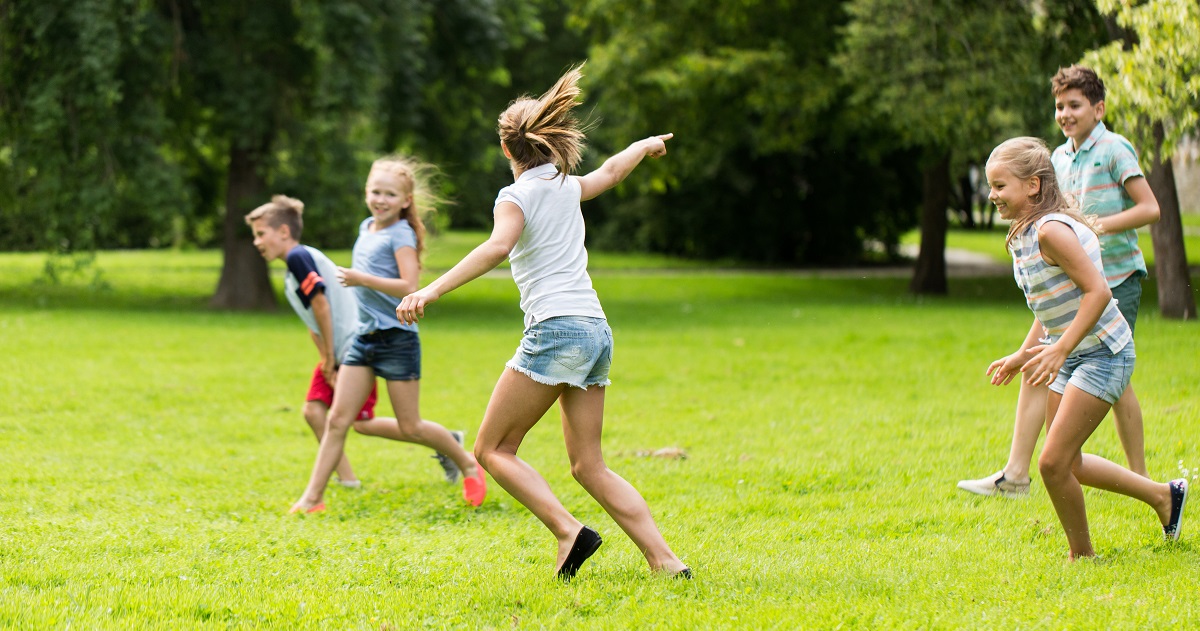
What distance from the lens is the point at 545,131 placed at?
15.1 feet

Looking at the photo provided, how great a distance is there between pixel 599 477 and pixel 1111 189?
3.30 meters

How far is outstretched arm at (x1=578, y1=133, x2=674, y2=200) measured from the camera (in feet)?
15.5

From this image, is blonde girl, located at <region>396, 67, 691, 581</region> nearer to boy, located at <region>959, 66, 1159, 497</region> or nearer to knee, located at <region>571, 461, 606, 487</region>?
knee, located at <region>571, 461, 606, 487</region>

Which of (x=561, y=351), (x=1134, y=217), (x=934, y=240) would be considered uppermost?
(x=1134, y=217)

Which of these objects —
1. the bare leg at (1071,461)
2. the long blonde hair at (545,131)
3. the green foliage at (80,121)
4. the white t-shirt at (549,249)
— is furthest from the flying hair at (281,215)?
the green foliage at (80,121)

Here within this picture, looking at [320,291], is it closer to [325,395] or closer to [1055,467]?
[325,395]

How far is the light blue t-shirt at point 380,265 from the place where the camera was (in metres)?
6.66

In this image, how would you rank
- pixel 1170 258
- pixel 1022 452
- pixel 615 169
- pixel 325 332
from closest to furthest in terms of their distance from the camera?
pixel 615 169 < pixel 1022 452 < pixel 325 332 < pixel 1170 258

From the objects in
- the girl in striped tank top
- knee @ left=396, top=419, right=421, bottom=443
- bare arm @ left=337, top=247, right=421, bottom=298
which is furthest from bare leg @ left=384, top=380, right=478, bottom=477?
the girl in striped tank top

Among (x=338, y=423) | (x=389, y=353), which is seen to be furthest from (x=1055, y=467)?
(x=338, y=423)

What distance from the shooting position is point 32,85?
1888 centimetres

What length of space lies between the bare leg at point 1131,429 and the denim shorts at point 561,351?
10.0ft

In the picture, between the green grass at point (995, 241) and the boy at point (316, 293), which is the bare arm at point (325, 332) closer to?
the boy at point (316, 293)

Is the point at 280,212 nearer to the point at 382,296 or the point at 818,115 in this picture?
the point at 382,296
